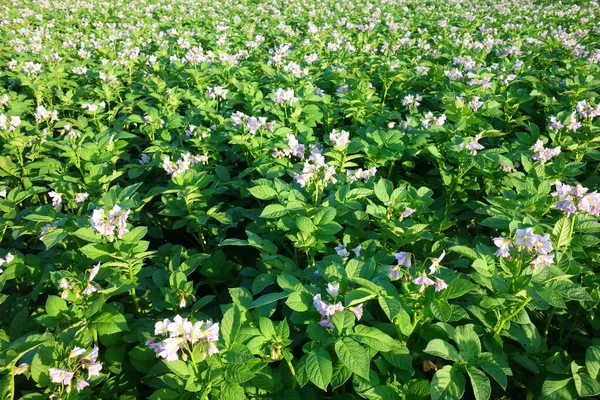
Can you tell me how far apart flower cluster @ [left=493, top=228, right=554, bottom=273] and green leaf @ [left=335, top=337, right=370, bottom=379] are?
0.85 m

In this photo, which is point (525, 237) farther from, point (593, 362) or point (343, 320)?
point (343, 320)

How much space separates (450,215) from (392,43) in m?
4.76

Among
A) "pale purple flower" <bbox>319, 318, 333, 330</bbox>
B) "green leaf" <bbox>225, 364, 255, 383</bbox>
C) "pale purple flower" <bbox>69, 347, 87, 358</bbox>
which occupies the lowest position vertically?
"pale purple flower" <bbox>69, 347, 87, 358</bbox>

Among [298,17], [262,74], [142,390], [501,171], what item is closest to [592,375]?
[501,171]

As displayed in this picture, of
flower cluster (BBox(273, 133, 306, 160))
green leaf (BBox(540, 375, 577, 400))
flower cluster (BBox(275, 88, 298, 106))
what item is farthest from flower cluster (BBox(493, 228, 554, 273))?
flower cluster (BBox(275, 88, 298, 106))

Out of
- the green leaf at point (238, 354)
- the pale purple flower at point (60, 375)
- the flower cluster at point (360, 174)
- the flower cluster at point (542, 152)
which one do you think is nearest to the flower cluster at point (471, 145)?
the flower cluster at point (542, 152)

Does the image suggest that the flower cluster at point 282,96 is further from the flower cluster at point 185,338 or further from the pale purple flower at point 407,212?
the flower cluster at point 185,338

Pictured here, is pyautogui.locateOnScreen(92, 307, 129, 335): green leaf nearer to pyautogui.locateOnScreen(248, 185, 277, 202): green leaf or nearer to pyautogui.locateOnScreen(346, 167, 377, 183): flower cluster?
pyautogui.locateOnScreen(248, 185, 277, 202): green leaf

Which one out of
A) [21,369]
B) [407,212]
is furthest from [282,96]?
[21,369]

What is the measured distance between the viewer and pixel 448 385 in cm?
169

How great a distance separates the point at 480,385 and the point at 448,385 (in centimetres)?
13

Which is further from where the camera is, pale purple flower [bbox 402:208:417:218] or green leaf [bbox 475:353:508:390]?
pale purple flower [bbox 402:208:417:218]

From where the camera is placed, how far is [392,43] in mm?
7188

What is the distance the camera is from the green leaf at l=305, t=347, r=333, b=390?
166cm
